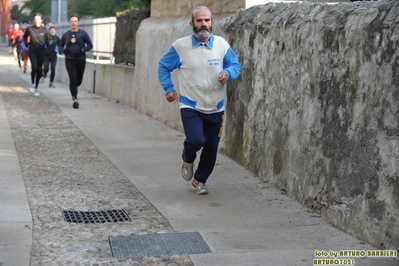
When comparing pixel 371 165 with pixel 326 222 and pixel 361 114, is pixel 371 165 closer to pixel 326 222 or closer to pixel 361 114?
pixel 361 114

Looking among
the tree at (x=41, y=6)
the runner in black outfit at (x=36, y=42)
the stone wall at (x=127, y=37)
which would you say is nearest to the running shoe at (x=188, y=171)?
the stone wall at (x=127, y=37)

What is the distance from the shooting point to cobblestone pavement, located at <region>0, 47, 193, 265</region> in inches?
231

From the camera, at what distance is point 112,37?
19.6 metres

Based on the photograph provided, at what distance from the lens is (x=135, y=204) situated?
7492mm

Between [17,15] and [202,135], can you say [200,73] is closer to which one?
[202,135]

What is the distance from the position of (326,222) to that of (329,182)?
0.31 meters

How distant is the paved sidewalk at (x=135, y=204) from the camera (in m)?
5.86

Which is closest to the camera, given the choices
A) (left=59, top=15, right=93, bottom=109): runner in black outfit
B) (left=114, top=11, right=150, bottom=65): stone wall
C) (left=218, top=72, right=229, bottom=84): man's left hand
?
(left=218, top=72, right=229, bottom=84): man's left hand

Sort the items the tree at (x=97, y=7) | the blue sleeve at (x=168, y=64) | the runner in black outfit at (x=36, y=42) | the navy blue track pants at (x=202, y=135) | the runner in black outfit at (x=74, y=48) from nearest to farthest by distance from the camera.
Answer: the navy blue track pants at (x=202, y=135) → the blue sleeve at (x=168, y=64) → the runner in black outfit at (x=74, y=48) → the runner in black outfit at (x=36, y=42) → the tree at (x=97, y=7)

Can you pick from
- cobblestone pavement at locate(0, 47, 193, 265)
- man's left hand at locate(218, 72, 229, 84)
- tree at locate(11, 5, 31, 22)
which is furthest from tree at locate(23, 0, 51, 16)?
man's left hand at locate(218, 72, 229, 84)

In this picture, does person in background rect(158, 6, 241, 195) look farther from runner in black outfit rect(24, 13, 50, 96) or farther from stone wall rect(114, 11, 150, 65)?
runner in black outfit rect(24, 13, 50, 96)

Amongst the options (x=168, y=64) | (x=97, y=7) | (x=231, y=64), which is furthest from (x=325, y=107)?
(x=97, y=7)

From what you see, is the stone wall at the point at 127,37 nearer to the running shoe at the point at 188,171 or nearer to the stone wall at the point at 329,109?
the stone wall at the point at 329,109

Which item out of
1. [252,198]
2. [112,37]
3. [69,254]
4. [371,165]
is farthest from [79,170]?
[112,37]
